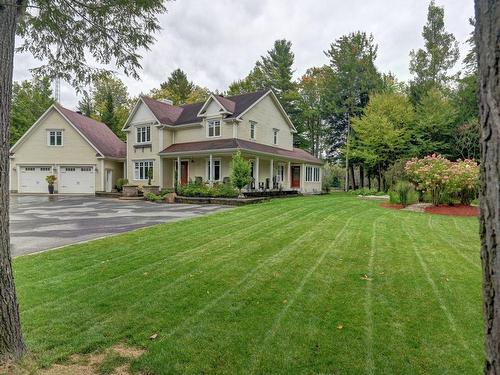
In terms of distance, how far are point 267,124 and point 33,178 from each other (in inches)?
848

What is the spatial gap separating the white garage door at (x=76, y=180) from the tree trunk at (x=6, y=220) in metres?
27.1

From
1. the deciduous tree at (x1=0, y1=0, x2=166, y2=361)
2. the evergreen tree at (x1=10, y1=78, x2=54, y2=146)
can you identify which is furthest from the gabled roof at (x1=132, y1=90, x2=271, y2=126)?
the evergreen tree at (x1=10, y1=78, x2=54, y2=146)

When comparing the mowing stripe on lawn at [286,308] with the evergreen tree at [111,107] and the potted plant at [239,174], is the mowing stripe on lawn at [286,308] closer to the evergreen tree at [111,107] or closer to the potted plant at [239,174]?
the potted plant at [239,174]

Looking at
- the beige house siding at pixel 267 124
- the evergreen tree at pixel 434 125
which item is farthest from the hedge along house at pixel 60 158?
the evergreen tree at pixel 434 125

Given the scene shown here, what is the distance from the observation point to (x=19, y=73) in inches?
207

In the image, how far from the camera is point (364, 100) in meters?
35.2

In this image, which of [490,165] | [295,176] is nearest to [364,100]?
[295,176]

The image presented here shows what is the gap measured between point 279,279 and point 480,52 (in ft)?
13.2

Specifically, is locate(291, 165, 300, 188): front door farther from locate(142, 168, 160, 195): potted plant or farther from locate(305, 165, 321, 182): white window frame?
locate(142, 168, 160, 195): potted plant

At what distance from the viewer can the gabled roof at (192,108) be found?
23766 mm

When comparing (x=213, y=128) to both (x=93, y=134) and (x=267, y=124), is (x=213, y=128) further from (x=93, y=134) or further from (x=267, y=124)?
(x=93, y=134)

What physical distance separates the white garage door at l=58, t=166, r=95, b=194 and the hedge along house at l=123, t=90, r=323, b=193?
3.50 metres

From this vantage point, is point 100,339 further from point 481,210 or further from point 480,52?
point 480,52

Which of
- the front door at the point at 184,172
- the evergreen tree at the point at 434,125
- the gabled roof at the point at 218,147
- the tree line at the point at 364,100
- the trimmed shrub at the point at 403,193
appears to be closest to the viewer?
the trimmed shrub at the point at 403,193
